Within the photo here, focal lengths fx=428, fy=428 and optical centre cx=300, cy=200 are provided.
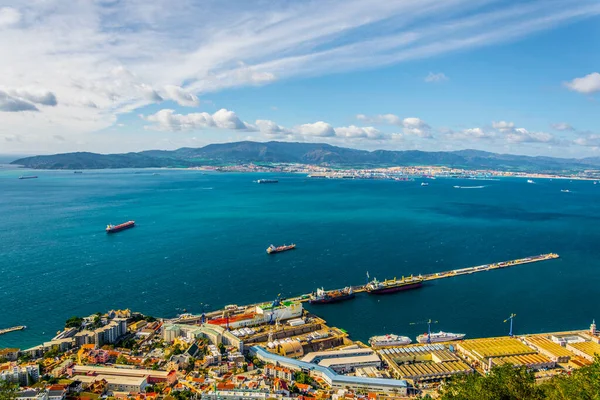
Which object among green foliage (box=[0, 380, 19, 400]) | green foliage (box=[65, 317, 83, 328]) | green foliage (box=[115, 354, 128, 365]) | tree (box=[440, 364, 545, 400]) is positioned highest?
tree (box=[440, 364, 545, 400])

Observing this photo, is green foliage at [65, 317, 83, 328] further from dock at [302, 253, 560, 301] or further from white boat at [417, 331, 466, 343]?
white boat at [417, 331, 466, 343]

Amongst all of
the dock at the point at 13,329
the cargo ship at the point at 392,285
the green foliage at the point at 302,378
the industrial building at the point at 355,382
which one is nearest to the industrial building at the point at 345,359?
the industrial building at the point at 355,382

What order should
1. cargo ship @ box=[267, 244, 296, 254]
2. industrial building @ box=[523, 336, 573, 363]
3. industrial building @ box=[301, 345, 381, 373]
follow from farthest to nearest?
1. cargo ship @ box=[267, 244, 296, 254]
2. industrial building @ box=[523, 336, 573, 363]
3. industrial building @ box=[301, 345, 381, 373]

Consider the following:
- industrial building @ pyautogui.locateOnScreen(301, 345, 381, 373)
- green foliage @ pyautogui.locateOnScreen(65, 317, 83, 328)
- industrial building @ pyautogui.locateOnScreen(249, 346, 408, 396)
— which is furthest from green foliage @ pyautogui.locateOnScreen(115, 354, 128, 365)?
industrial building @ pyautogui.locateOnScreen(301, 345, 381, 373)

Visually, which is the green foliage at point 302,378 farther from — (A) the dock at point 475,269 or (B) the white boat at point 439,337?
(A) the dock at point 475,269

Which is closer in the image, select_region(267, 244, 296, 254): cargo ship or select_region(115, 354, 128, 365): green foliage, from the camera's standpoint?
select_region(115, 354, 128, 365): green foliage

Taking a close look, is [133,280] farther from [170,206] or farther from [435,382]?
[170,206]

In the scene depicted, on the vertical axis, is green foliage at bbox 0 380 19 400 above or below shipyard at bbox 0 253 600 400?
above
